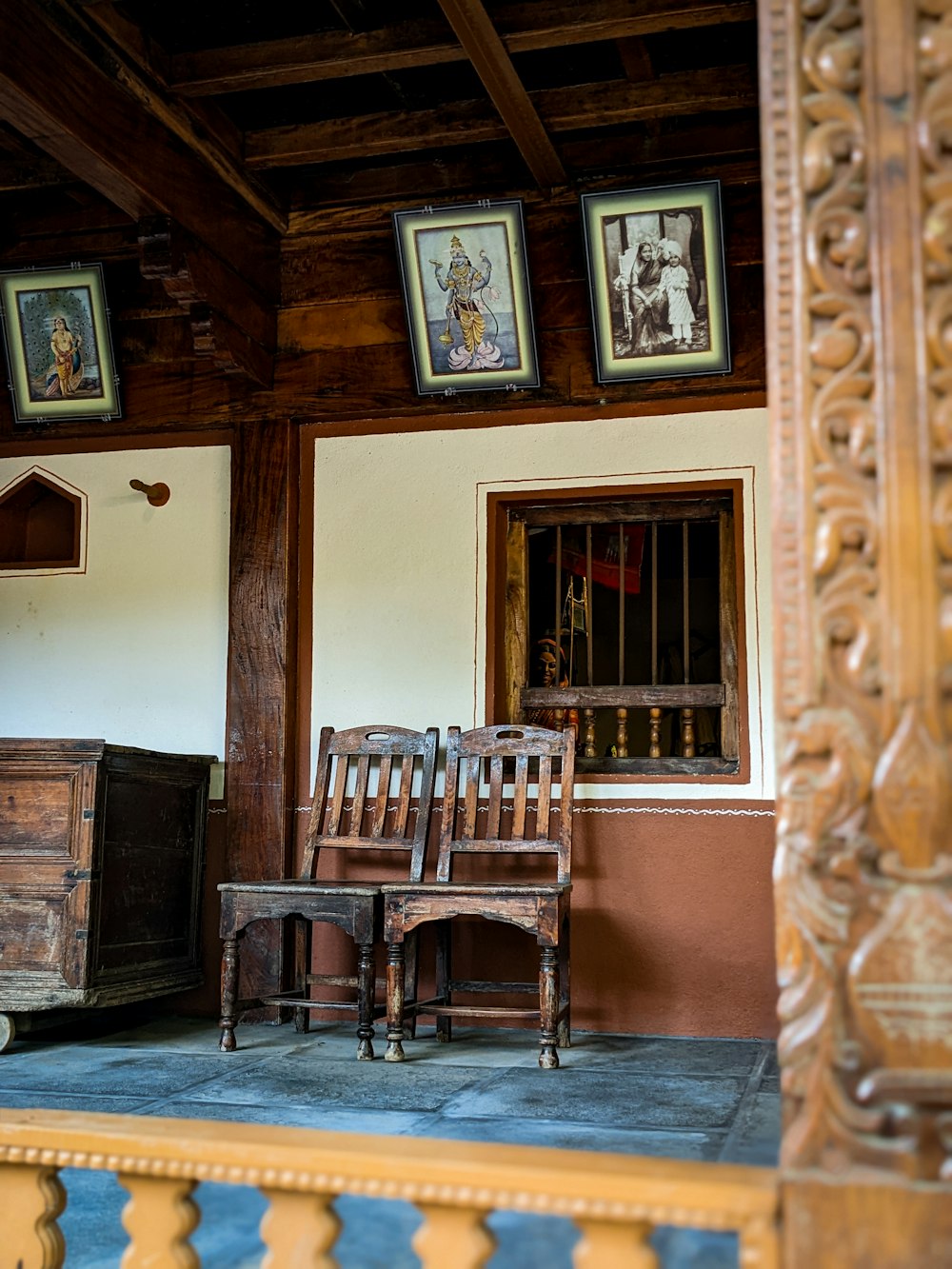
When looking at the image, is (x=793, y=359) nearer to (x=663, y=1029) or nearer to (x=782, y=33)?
(x=782, y=33)

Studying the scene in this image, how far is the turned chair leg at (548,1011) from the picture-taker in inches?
151

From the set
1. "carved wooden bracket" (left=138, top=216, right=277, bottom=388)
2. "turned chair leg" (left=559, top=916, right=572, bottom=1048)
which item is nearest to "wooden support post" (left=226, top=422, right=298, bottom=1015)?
"carved wooden bracket" (left=138, top=216, right=277, bottom=388)

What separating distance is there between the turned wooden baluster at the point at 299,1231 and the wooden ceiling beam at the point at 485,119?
393cm

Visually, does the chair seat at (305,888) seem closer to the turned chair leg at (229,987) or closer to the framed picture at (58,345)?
the turned chair leg at (229,987)

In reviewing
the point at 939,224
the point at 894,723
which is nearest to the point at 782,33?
the point at 939,224

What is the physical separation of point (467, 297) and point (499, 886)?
225cm

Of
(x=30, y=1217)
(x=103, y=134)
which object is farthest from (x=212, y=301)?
(x=30, y=1217)

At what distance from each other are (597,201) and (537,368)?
2.12 ft

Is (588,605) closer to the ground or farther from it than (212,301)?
closer to the ground

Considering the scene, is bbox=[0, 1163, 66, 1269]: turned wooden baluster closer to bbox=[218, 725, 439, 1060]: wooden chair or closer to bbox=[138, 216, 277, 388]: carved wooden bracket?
bbox=[218, 725, 439, 1060]: wooden chair

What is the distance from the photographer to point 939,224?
3.71ft

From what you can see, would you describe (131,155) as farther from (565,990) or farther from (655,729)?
(565,990)

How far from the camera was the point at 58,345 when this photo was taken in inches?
207

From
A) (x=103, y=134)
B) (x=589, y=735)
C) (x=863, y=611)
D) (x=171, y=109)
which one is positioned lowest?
(x=589, y=735)
